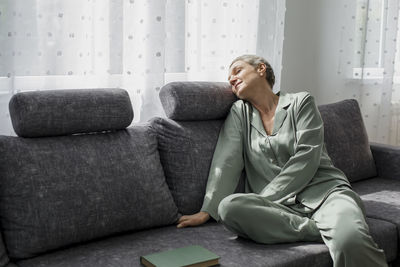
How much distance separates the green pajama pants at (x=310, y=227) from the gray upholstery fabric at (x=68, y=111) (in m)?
0.57

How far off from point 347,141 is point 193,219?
1.16 meters

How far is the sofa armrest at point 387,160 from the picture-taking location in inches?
124

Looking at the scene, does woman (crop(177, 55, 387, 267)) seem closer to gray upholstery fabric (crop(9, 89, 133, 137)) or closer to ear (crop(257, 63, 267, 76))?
ear (crop(257, 63, 267, 76))

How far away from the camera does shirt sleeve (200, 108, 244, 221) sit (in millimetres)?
2420

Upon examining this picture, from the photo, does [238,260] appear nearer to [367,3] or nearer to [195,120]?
[195,120]

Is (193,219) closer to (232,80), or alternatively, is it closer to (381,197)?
(232,80)

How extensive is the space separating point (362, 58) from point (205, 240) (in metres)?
2.33

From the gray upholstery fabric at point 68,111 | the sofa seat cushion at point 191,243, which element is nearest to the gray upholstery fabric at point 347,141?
the sofa seat cushion at point 191,243

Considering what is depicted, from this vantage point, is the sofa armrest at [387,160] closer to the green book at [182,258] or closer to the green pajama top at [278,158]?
the green pajama top at [278,158]

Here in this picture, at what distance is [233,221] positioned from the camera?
2.15 m

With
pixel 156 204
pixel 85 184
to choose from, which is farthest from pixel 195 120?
pixel 85 184

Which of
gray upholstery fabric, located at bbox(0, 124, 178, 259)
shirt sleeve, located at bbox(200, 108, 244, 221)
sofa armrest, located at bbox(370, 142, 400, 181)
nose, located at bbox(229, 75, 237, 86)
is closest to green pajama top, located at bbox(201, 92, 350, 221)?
Answer: shirt sleeve, located at bbox(200, 108, 244, 221)

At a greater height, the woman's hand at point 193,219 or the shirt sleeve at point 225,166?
the shirt sleeve at point 225,166

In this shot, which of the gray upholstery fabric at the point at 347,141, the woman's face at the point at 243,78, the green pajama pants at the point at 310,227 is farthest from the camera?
the gray upholstery fabric at the point at 347,141
